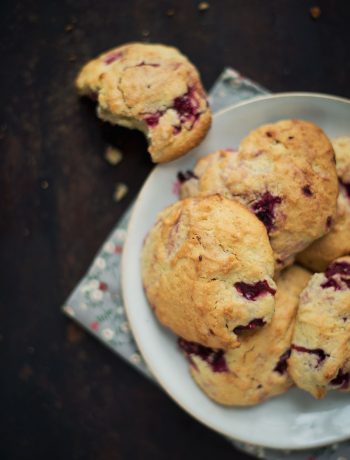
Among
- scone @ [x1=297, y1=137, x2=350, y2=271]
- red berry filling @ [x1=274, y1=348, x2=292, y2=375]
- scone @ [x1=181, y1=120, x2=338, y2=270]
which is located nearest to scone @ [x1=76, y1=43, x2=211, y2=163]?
scone @ [x1=181, y1=120, x2=338, y2=270]

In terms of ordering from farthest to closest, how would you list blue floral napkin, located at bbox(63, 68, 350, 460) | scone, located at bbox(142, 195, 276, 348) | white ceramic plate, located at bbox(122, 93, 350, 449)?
blue floral napkin, located at bbox(63, 68, 350, 460)
white ceramic plate, located at bbox(122, 93, 350, 449)
scone, located at bbox(142, 195, 276, 348)

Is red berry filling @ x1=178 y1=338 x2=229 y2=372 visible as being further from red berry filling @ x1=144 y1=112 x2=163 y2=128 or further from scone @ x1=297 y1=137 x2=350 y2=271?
red berry filling @ x1=144 y1=112 x2=163 y2=128

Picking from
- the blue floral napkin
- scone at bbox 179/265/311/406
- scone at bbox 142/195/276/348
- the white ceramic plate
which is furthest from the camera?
the blue floral napkin

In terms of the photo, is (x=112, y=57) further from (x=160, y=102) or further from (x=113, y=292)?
(x=113, y=292)

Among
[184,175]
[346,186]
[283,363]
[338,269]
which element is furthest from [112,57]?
[283,363]

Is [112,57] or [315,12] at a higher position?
[112,57]

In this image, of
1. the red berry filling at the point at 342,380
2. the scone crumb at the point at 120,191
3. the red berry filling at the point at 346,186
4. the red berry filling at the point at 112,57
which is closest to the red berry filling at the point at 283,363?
the red berry filling at the point at 342,380
